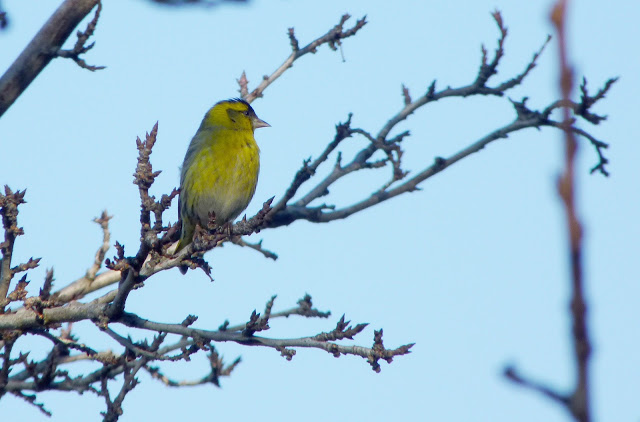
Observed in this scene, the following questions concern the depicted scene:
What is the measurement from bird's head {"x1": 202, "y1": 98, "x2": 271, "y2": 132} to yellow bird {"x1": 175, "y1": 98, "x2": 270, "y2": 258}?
8 cm

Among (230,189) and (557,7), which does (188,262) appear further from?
(557,7)

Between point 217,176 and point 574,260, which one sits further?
point 217,176

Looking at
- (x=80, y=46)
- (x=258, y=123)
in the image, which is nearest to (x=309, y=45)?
(x=258, y=123)

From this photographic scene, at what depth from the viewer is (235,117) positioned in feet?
23.7

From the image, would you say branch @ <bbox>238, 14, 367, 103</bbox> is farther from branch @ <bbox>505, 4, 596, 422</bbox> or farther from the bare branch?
branch @ <bbox>505, 4, 596, 422</bbox>

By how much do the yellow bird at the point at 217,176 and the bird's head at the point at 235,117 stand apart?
0.26 ft

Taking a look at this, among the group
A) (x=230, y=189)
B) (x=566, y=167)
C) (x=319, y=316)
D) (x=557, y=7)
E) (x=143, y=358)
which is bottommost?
(x=566, y=167)

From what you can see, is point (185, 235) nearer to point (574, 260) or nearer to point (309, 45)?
point (309, 45)

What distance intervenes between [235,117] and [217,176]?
901 mm

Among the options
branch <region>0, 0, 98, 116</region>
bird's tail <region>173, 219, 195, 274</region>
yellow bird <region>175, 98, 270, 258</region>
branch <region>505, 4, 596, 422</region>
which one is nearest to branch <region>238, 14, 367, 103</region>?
yellow bird <region>175, 98, 270, 258</region>

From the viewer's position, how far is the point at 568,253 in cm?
66

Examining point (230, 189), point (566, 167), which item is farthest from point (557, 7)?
point (230, 189)

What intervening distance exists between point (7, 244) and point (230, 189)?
2637 millimetres

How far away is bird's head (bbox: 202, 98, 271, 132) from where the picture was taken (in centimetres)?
716
